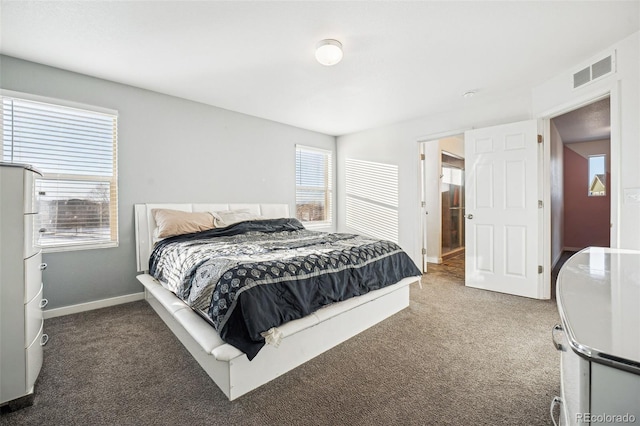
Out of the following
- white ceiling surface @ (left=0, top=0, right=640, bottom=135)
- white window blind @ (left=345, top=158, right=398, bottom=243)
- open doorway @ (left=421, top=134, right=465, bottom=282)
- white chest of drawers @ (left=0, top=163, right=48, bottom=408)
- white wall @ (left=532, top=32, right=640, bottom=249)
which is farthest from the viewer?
open doorway @ (left=421, top=134, right=465, bottom=282)

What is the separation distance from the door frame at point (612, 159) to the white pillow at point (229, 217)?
138 inches

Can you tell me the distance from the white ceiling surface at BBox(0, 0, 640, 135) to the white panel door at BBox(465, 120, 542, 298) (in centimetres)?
65

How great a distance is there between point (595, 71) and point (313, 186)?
383cm

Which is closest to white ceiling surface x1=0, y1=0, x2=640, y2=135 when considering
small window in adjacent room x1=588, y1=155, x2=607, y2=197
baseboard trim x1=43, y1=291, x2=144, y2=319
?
baseboard trim x1=43, y1=291, x2=144, y2=319

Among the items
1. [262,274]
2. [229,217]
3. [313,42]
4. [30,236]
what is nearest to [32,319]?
[30,236]

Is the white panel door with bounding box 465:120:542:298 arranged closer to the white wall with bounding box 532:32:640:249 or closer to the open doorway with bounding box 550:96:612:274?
the white wall with bounding box 532:32:640:249

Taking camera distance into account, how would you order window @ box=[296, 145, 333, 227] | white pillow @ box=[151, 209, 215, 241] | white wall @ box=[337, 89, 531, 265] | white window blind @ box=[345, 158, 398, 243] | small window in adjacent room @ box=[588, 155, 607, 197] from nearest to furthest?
white pillow @ box=[151, 209, 215, 241] < white wall @ box=[337, 89, 531, 265] < white window blind @ box=[345, 158, 398, 243] < window @ box=[296, 145, 333, 227] < small window in adjacent room @ box=[588, 155, 607, 197]

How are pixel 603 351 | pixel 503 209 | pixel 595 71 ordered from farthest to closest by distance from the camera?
pixel 503 209, pixel 595 71, pixel 603 351

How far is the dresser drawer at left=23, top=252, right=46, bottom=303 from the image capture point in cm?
149

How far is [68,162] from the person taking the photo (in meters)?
2.78

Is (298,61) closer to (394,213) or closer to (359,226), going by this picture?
(394,213)

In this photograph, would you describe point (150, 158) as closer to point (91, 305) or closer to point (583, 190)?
point (91, 305)

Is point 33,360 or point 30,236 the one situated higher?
point 30,236

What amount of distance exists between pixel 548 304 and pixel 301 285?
2858mm
